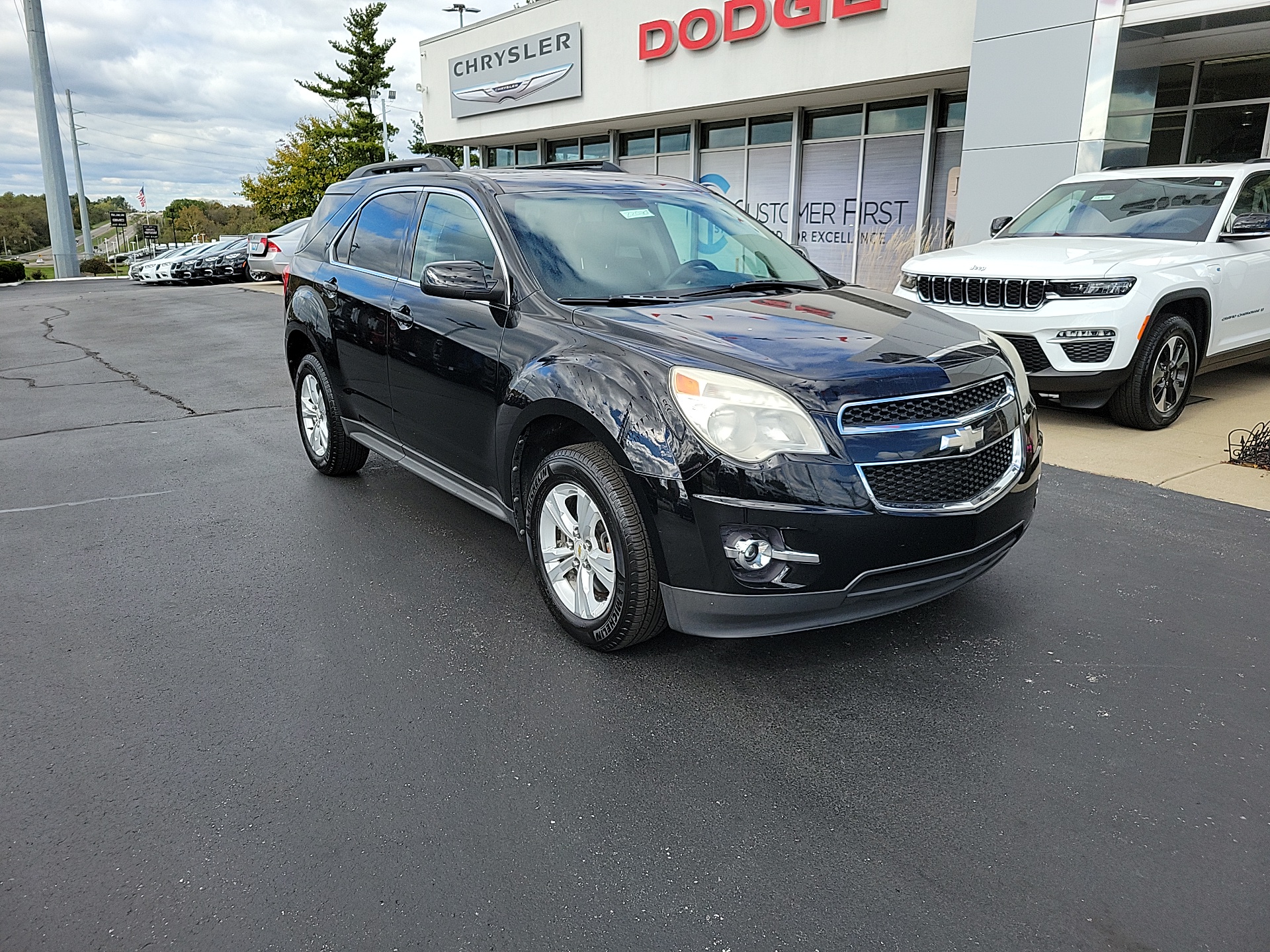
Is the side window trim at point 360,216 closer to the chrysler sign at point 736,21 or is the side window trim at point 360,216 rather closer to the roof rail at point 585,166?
the roof rail at point 585,166

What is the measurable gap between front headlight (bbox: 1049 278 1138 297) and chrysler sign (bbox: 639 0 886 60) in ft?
29.8

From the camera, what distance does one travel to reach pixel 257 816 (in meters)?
2.71

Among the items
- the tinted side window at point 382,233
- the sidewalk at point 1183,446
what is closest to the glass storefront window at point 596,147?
the sidewalk at point 1183,446

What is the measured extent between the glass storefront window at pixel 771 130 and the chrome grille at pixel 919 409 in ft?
53.0

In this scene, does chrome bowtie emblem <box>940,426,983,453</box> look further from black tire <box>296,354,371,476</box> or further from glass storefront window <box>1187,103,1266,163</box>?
glass storefront window <box>1187,103,1266,163</box>

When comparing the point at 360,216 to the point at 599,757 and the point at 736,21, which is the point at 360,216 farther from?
the point at 736,21

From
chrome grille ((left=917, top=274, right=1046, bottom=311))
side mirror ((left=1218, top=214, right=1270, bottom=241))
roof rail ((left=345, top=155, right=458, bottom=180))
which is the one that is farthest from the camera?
side mirror ((left=1218, top=214, right=1270, bottom=241))

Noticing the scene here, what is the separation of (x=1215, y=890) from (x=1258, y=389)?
25.9 feet

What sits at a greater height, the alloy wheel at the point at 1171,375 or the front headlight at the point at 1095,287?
the front headlight at the point at 1095,287

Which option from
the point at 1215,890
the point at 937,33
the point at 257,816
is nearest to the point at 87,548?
the point at 257,816

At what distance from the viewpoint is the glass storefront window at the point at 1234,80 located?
41.5 ft

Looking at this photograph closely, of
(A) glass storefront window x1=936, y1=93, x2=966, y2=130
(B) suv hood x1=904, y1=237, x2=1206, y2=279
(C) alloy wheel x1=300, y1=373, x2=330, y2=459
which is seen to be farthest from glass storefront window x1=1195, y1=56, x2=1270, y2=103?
(C) alloy wheel x1=300, y1=373, x2=330, y2=459

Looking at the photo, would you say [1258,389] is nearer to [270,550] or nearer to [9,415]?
[270,550]

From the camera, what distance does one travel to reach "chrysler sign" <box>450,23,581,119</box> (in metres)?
21.0
